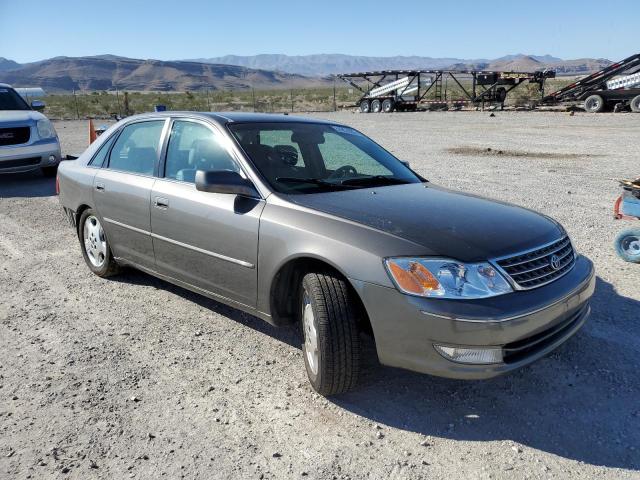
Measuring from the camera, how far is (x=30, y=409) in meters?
3.20

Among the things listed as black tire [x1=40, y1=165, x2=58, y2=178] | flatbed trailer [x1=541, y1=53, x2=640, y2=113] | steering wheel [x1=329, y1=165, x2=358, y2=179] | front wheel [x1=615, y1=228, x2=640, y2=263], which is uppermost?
flatbed trailer [x1=541, y1=53, x2=640, y2=113]

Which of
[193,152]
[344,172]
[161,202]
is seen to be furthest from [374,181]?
[161,202]

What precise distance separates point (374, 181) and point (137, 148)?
2141mm

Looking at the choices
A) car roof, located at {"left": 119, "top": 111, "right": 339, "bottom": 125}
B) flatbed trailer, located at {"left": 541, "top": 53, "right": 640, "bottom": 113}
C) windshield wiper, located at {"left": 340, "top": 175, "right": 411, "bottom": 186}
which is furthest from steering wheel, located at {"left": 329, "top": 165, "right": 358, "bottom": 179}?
flatbed trailer, located at {"left": 541, "top": 53, "right": 640, "bottom": 113}

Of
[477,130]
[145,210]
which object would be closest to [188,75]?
[477,130]

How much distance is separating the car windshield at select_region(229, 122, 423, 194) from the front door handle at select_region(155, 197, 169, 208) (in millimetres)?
739

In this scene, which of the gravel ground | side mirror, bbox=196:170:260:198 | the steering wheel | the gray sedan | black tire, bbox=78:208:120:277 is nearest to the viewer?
the gravel ground

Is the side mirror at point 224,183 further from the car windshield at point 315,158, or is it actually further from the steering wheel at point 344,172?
the steering wheel at point 344,172

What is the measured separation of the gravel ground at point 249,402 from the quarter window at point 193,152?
1173 millimetres

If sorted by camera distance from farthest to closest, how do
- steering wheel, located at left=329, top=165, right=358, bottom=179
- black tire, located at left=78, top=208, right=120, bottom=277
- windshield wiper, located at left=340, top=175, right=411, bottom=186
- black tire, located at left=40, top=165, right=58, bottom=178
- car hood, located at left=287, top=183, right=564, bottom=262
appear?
black tire, located at left=40, top=165, right=58, bottom=178, black tire, located at left=78, top=208, right=120, bottom=277, steering wheel, located at left=329, top=165, right=358, bottom=179, windshield wiper, located at left=340, top=175, right=411, bottom=186, car hood, located at left=287, top=183, right=564, bottom=262

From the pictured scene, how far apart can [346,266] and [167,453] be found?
132cm

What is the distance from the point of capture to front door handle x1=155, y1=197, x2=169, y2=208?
419 cm

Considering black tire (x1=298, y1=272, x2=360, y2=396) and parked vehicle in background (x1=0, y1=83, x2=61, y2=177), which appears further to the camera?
parked vehicle in background (x1=0, y1=83, x2=61, y2=177)

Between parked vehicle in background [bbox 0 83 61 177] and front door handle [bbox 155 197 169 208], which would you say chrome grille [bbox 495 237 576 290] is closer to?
front door handle [bbox 155 197 169 208]
